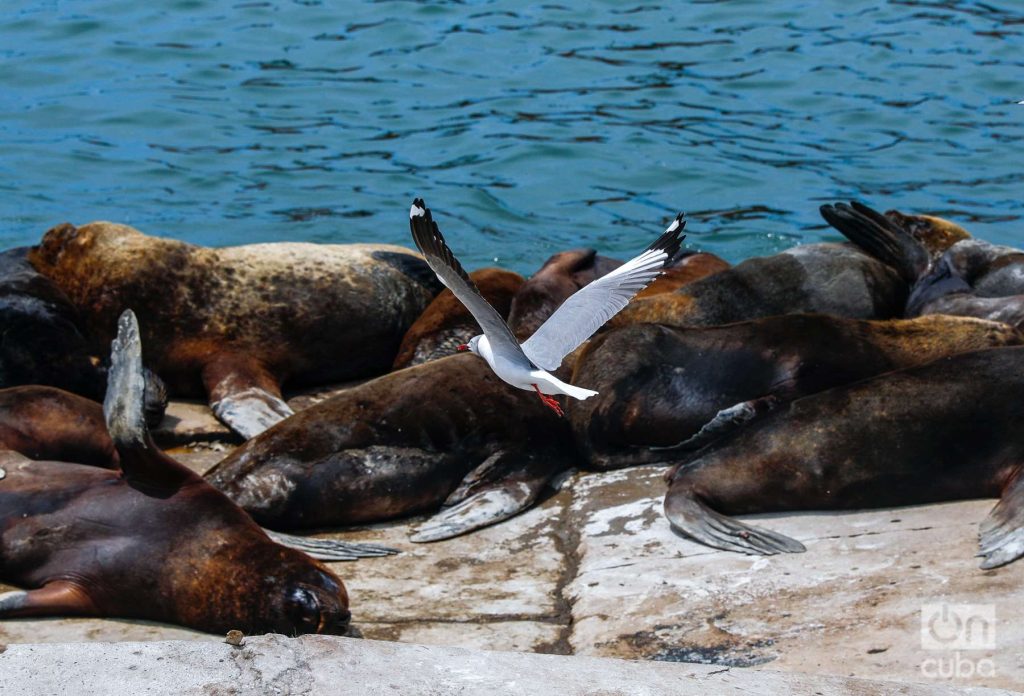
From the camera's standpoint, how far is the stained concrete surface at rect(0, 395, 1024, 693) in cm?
426

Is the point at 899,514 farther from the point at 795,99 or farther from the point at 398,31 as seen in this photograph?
the point at 398,31

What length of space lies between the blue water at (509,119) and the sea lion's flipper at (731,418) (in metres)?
5.24

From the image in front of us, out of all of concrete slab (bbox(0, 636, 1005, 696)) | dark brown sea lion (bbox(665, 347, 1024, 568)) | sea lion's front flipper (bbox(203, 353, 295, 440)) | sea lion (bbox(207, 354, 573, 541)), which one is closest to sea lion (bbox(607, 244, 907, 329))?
sea lion (bbox(207, 354, 573, 541))

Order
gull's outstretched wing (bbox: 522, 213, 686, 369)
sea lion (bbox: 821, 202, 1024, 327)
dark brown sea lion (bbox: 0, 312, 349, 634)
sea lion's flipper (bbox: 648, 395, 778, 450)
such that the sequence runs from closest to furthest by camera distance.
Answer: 1. gull's outstretched wing (bbox: 522, 213, 686, 369)
2. dark brown sea lion (bbox: 0, 312, 349, 634)
3. sea lion's flipper (bbox: 648, 395, 778, 450)
4. sea lion (bbox: 821, 202, 1024, 327)

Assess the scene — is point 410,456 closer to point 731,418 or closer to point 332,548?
point 332,548

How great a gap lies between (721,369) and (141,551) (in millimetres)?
2526

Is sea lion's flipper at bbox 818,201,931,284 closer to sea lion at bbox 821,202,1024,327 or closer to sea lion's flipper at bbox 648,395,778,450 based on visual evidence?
sea lion at bbox 821,202,1024,327

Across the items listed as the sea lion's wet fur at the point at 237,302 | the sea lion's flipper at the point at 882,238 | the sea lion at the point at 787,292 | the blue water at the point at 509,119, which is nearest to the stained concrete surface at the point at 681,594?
the sea lion at the point at 787,292

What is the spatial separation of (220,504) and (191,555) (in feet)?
0.76

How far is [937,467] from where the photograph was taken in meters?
5.43

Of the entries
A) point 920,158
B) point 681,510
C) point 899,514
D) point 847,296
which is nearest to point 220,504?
point 681,510

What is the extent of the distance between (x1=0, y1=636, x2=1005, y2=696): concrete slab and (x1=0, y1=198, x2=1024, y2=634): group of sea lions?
1.22 metres

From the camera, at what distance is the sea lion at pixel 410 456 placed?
5.83 m

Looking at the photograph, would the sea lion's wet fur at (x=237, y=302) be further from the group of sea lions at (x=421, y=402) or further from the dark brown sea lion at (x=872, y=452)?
the dark brown sea lion at (x=872, y=452)
